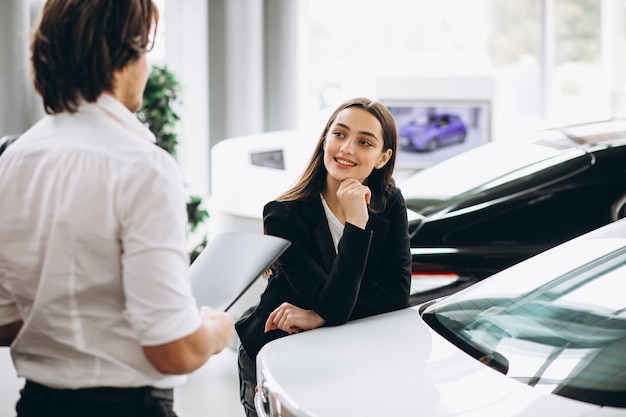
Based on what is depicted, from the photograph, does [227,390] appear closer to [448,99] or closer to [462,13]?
[448,99]

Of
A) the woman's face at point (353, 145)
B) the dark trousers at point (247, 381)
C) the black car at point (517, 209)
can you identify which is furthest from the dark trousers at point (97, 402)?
the black car at point (517, 209)

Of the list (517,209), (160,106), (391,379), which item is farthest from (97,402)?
(160,106)

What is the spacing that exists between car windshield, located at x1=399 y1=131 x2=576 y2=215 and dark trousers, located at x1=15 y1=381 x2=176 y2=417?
2.00 meters

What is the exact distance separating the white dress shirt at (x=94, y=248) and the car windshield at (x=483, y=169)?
2.04m

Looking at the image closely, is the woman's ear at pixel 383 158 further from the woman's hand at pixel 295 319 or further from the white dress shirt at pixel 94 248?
the white dress shirt at pixel 94 248

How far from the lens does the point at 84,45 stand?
1.21 metres

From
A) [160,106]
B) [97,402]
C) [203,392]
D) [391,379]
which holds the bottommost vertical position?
[203,392]

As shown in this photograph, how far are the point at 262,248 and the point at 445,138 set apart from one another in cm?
610

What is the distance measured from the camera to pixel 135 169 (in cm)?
119

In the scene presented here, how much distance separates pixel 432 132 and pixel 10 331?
6.33 m

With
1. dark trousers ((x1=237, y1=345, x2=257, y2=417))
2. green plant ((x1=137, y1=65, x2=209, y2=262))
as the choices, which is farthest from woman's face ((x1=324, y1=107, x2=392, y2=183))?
green plant ((x1=137, y1=65, x2=209, y2=262))

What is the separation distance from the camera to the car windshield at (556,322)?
1.66 metres

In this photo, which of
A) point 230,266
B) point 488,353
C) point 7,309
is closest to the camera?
point 7,309

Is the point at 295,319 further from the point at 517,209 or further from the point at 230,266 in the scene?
the point at 517,209
